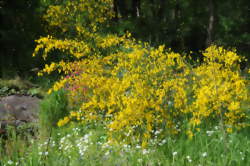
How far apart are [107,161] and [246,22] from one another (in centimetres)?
1510

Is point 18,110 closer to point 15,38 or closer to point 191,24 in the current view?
point 15,38

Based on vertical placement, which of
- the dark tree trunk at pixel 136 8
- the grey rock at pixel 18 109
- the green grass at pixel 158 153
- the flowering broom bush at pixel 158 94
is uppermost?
the dark tree trunk at pixel 136 8

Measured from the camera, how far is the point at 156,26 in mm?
14688

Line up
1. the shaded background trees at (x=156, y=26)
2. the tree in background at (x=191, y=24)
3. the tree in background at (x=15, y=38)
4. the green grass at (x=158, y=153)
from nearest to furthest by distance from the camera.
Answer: the green grass at (x=158, y=153), the tree in background at (x=15, y=38), the shaded background trees at (x=156, y=26), the tree in background at (x=191, y=24)

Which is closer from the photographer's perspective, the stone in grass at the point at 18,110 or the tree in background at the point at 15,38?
the stone in grass at the point at 18,110

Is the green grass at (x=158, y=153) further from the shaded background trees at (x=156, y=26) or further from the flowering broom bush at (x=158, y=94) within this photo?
the shaded background trees at (x=156, y=26)

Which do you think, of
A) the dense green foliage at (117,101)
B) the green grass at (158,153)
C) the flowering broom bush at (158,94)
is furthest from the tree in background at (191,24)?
the green grass at (158,153)

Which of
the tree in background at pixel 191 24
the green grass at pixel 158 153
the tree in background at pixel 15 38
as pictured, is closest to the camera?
the green grass at pixel 158 153

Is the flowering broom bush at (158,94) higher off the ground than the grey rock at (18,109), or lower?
higher

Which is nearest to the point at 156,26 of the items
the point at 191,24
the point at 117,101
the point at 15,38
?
the point at 191,24

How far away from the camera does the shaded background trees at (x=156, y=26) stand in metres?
10.2

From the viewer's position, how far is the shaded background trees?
33.5 feet

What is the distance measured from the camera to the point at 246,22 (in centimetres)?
1666

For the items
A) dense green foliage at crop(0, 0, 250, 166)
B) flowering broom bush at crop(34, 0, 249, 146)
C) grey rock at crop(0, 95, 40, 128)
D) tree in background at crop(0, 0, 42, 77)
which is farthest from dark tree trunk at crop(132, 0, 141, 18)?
flowering broom bush at crop(34, 0, 249, 146)
